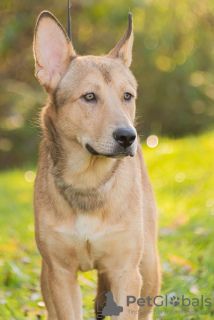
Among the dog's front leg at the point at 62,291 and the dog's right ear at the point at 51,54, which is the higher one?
the dog's right ear at the point at 51,54

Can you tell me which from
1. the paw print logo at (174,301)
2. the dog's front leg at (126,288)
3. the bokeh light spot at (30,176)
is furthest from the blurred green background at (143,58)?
the dog's front leg at (126,288)

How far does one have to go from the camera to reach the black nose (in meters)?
3.76

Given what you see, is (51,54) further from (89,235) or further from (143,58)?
(143,58)

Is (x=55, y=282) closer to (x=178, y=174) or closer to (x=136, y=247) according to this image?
(x=136, y=247)

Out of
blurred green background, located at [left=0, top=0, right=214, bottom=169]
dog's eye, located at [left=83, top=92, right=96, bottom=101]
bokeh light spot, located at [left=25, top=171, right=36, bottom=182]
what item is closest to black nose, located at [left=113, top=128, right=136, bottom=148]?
dog's eye, located at [left=83, top=92, right=96, bottom=101]

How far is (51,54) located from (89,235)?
1.39 metres

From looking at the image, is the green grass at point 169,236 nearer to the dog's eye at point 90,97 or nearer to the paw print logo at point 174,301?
the paw print logo at point 174,301

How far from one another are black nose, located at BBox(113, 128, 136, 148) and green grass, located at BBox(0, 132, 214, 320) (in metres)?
1.99

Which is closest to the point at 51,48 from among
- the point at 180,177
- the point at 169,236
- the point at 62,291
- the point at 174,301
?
the point at 62,291

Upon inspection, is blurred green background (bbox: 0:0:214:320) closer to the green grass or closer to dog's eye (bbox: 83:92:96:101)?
the green grass

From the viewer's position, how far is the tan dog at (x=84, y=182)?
4020 millimetres

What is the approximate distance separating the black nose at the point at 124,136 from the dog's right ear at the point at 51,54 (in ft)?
2.63

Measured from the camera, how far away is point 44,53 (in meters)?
4.32

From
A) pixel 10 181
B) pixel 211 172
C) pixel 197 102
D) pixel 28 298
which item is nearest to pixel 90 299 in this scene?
pixel 28 298
